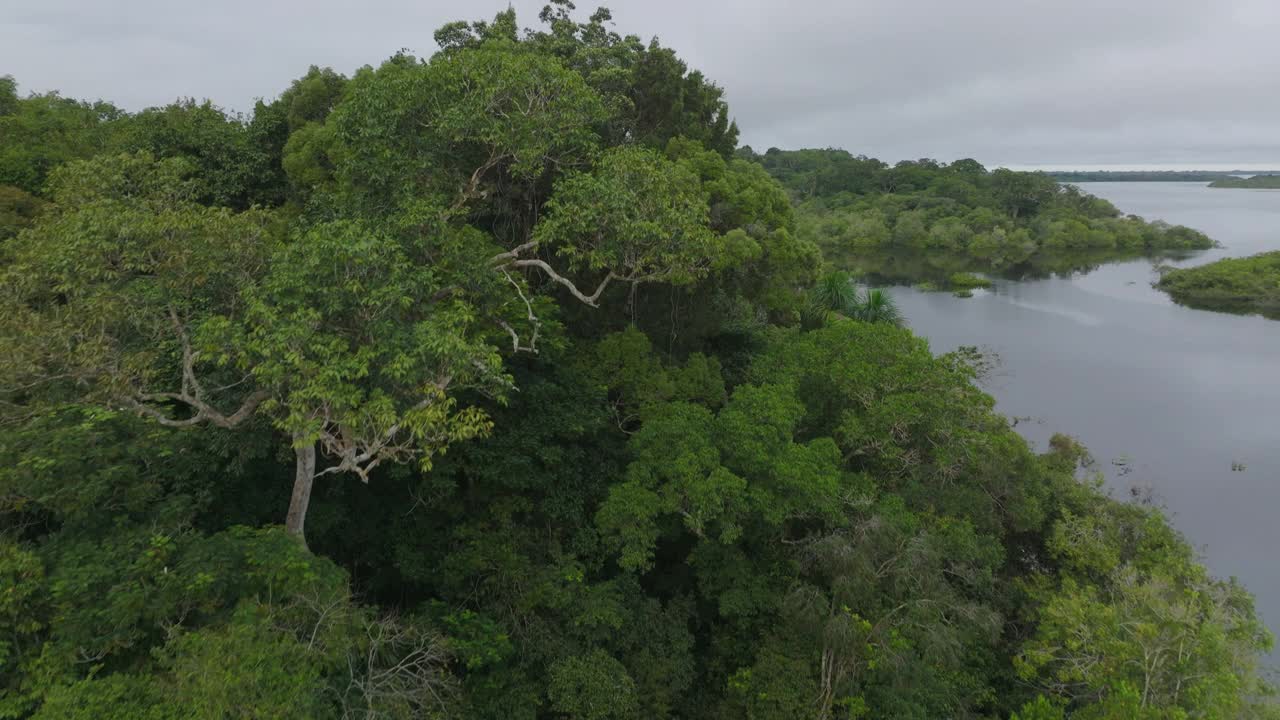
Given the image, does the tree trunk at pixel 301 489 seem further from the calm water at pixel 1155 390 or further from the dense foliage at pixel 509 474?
the calm water at pixel 1155 390

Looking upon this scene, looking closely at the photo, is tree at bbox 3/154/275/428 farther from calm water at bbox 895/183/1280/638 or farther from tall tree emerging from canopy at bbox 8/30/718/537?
calm water at bbox 895/183/1280/638

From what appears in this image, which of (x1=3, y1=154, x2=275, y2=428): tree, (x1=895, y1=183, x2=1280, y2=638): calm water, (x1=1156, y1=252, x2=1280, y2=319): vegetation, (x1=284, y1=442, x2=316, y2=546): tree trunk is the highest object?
(x1=3, y1=154, x2=275, y2=428): tree

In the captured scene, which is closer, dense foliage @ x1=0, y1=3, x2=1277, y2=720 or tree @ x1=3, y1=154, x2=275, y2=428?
dense foliage @ x1=0, y1=3, x2=1277, y2=720

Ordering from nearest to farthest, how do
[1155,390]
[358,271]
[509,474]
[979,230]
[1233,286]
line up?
[358,271]
[509,474]
[1155,390]
[1233,286]
[979,230]

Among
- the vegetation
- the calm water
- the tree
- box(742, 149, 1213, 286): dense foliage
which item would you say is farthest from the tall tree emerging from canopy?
the vegetation

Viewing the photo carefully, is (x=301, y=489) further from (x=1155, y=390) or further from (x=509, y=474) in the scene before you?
(x=1155, y=390)

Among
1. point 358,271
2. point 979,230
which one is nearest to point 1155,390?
point 358,271

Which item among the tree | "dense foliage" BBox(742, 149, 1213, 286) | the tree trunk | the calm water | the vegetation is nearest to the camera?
the tree
